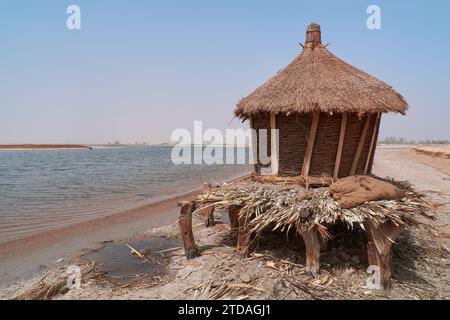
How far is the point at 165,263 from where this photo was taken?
729 centimetres

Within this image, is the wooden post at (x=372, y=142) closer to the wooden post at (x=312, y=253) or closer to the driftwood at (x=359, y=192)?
the driftwood at (x=359, y=192)

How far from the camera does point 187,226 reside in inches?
276

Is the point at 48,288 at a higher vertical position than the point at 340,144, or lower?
lower

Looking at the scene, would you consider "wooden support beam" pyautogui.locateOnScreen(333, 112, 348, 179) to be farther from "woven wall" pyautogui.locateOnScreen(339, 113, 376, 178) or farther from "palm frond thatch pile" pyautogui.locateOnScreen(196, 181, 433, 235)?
"palm frond thatch pile" pyautogui.locateOnScreen(196, 181, 433, 235)

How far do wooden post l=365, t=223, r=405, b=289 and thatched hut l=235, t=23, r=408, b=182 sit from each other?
1603mm

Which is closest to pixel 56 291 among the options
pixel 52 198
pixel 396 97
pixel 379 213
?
pixel 379 213

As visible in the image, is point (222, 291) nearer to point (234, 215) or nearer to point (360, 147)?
point (234, 215)

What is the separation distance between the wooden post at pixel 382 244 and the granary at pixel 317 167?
16mm

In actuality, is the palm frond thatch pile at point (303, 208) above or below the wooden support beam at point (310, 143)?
below

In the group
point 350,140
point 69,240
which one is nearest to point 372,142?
point 350,140

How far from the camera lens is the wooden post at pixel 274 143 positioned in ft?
23.0

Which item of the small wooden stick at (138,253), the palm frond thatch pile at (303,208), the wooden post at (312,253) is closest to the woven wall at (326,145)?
the palm frond thatch pile at (303,208)

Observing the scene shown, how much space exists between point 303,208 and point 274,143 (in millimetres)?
2022

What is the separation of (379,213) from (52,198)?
51.6 feet
